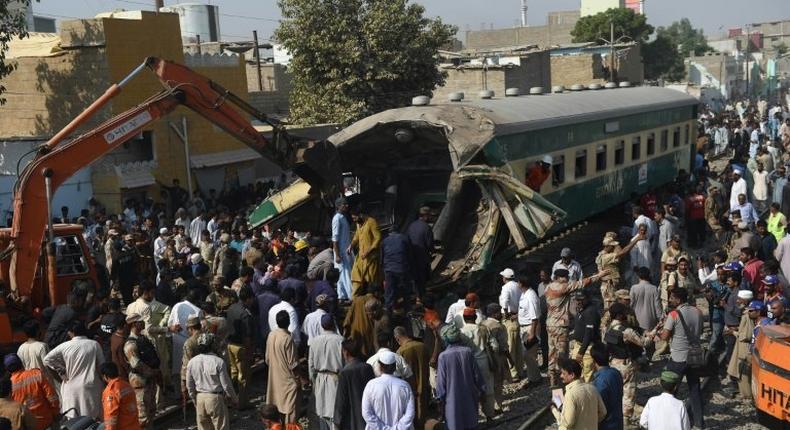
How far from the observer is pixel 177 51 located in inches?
1008

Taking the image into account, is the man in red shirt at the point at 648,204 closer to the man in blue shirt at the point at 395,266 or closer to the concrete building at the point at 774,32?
the man in blue shirt at the point at 395,266

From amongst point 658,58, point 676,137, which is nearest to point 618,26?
point 658,58

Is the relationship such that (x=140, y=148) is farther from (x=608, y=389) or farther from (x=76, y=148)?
(x=608, y=389)

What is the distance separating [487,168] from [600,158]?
555 cm

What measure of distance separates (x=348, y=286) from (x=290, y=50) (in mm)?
17199

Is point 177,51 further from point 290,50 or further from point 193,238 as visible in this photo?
point 193,238

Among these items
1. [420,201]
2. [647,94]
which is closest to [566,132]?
[420,201]

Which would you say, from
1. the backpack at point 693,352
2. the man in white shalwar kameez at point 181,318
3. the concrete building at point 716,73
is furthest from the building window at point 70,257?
the concrete building at point 716,73

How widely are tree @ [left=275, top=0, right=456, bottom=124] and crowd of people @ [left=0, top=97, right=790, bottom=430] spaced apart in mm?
14543

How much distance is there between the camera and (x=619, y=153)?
61.9ft

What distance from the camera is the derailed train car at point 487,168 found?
43.2 ft

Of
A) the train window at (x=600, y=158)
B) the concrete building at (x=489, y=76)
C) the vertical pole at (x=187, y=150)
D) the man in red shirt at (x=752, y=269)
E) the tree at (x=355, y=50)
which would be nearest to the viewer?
the man in red shirt at (x=752, y=269)

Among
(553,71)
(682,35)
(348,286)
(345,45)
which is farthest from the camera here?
(682,35)

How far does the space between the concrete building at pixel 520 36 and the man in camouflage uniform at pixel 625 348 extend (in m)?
84.7
